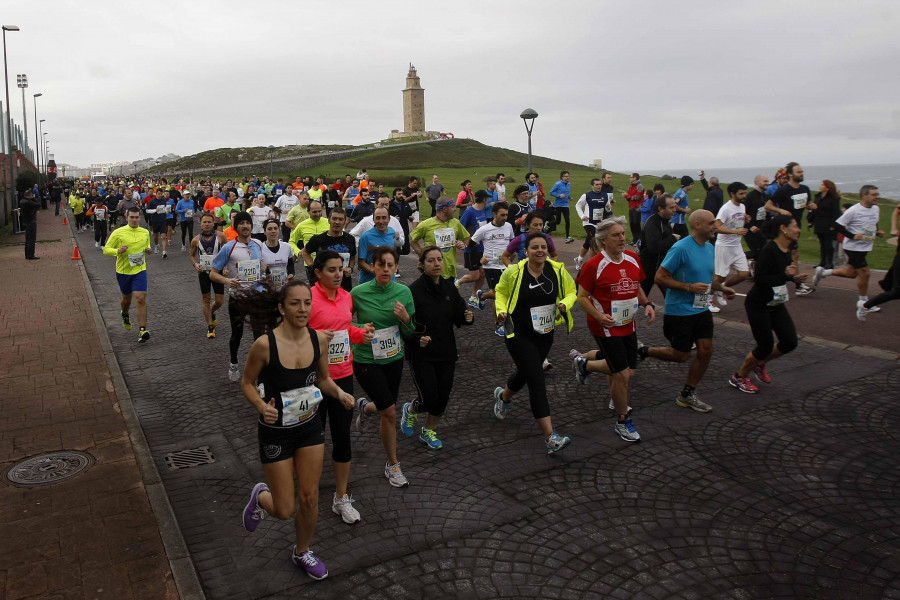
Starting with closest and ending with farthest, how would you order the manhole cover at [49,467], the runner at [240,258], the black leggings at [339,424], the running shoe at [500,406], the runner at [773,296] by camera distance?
the black leggings at [339,424] → the manhole cover at [49,467] → the running shoe at [500,406] → the runner at [773,296] → the runner at [240,258]

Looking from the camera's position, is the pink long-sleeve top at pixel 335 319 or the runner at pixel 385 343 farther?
the runner at pixel 385 343

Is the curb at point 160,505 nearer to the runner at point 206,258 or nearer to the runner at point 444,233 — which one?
the runner at point 206,258

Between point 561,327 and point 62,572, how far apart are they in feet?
25.0

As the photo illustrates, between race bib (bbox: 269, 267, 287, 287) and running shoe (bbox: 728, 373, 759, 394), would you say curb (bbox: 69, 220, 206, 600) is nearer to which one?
race bib (bbox: 269, 267, 287, 287)

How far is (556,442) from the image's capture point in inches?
230

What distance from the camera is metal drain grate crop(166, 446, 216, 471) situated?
6062 millimetres

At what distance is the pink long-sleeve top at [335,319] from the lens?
16.7 feet

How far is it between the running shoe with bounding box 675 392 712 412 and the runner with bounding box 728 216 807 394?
0.81 meters

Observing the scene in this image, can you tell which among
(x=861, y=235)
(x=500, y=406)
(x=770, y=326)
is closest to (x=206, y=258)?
(x=500, y=406)

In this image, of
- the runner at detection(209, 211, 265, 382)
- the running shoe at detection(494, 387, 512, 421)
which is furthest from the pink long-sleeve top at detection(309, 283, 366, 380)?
the runner at detection(209, 211, 265, 382)

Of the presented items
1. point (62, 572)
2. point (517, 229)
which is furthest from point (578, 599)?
point (517, 229)

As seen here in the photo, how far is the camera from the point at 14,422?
7.04 m

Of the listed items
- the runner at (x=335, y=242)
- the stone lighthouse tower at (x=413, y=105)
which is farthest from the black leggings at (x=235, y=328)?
the stone lighthouse tower at (x=413, y=105)

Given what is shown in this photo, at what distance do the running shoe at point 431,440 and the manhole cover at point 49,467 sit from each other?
284 centimetres
